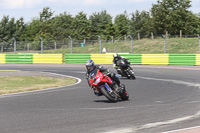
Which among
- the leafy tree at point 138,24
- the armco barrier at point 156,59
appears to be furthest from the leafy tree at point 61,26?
the armco barrier at point 156,59

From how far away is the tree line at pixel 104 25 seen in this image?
207ft

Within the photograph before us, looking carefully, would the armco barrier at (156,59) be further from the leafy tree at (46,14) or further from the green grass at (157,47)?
the leafy tree at (46,14)

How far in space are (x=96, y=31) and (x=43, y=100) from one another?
238 feet

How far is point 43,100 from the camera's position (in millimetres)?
10047

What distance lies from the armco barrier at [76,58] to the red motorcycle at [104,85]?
66.8ft

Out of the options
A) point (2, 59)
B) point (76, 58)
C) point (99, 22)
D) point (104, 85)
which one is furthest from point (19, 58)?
point (99, 22)

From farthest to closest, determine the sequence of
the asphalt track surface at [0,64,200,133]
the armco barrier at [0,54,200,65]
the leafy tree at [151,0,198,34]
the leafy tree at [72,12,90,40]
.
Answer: the leafy tree at [72,12,90,40] → the leafy tree at [151,0,198,34] → the armco barrier at [0,54,200,65] → the asphalt track surface at [0,64,200,133]

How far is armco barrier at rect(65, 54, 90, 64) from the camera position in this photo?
3000 centimetres

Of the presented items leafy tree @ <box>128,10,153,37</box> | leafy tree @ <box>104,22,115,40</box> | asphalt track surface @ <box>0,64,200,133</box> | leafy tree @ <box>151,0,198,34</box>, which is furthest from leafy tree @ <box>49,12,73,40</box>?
asphalt track surface @ <box>0,64,200,133</box>

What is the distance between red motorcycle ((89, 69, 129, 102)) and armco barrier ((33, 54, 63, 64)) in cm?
2185

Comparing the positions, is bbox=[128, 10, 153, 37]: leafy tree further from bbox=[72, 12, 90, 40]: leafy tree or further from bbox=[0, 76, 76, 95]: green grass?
bbox=[0, 76, 76, 95]: green grass

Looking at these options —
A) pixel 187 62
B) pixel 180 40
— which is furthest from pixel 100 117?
pixel 180 40

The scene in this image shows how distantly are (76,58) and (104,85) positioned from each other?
70.6 feet

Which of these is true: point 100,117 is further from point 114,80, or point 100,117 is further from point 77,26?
point 77,26
